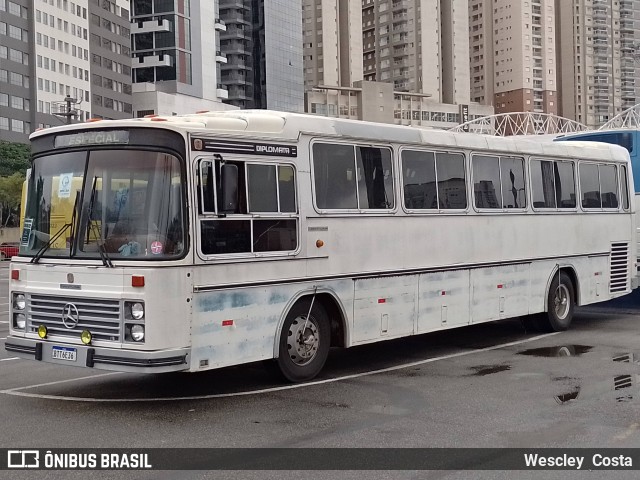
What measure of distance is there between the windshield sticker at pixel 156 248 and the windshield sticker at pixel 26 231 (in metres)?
1.80

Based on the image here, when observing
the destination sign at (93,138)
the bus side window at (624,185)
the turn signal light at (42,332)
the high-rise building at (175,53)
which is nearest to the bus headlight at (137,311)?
the turn signal light at (42,332)

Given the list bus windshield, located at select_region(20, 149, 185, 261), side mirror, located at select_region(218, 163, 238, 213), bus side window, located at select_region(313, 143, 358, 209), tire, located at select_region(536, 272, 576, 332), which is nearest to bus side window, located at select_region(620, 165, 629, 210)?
tire, located at select_region(536, 272, 576, 332)

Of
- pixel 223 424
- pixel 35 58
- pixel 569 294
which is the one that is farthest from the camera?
pixel 35 58

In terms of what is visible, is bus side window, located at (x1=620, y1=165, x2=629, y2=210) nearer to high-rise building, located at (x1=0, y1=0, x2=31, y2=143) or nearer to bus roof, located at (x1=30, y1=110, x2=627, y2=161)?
bus roof, located at (x1=30, y1=110, x2=627, y2=161)

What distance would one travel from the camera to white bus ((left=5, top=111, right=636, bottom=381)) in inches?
353

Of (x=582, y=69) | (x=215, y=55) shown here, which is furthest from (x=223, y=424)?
(x=582, y=69)

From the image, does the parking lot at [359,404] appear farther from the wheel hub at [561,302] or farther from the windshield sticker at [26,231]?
the wheel hub at [561,302]

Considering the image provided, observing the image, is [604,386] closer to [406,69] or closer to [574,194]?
[574,194]

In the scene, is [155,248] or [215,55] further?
[215,55]

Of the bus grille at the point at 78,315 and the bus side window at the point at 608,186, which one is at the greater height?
the bus side window at the point at 608,186

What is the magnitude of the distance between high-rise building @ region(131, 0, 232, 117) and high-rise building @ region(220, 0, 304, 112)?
6.88 metres

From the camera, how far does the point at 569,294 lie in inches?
617

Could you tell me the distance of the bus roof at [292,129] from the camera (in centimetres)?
929

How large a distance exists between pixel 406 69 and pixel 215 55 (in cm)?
4707
